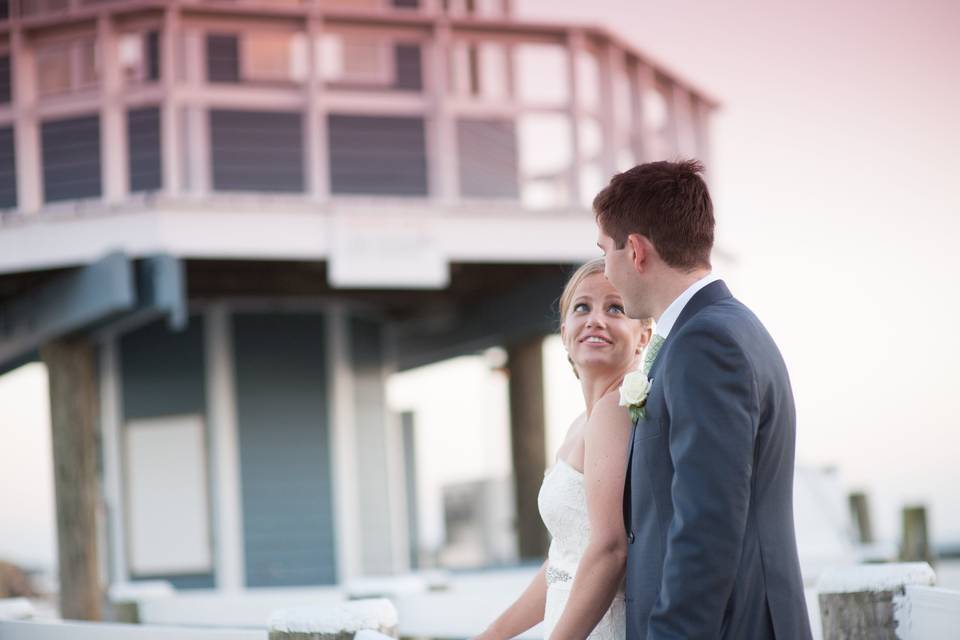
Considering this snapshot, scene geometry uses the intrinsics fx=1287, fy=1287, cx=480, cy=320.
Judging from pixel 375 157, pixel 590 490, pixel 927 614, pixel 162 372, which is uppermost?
pixel 375 157

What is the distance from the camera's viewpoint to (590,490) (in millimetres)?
2777

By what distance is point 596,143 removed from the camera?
1086 centimetres

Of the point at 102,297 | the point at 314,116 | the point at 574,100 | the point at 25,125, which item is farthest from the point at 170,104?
the point at 574,100

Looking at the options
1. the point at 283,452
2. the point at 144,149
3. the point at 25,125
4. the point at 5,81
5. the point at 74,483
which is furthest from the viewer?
the point at 5,81

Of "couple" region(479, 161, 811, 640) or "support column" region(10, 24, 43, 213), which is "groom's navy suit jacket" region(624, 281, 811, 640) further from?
"support column" region(10, 24, 43, 213)

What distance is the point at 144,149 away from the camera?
40.0 ft

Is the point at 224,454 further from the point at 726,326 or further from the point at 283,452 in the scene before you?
the point at 726,326

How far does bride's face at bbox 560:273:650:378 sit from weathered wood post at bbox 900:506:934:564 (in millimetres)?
10965

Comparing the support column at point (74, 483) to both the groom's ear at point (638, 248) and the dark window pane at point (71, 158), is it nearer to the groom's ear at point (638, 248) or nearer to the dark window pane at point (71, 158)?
the dark window pane at point (71, 158)

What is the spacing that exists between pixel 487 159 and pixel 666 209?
38.6ft

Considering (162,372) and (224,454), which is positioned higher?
(162,372)

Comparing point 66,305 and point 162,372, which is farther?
point 162,372

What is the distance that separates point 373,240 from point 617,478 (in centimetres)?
751

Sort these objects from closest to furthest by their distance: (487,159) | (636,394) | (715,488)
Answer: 1. (715,488)
2. (636,394)
3. (487,159)
